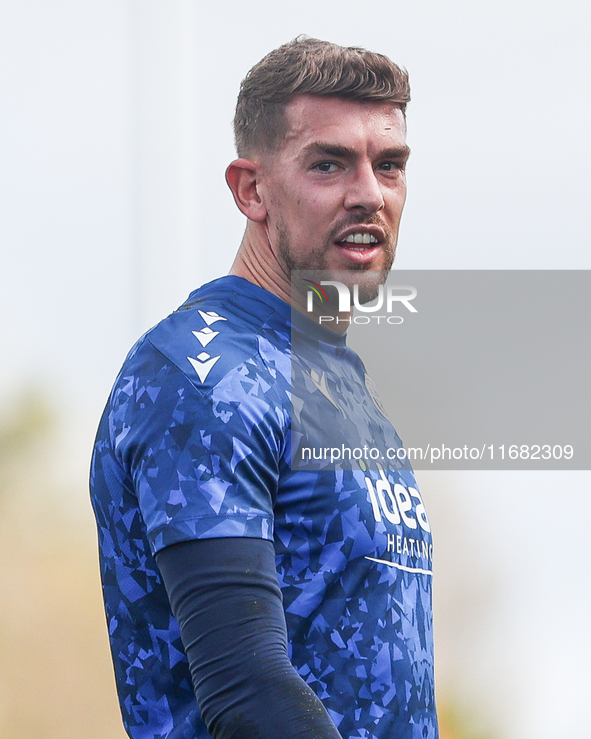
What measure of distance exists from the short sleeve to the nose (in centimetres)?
25

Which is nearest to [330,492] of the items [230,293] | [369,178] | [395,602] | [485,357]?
[395,602]

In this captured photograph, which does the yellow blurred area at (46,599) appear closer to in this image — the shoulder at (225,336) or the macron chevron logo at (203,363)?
the shoulder at (225,336)

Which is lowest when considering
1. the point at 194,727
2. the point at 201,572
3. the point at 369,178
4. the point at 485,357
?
the point at 194,727

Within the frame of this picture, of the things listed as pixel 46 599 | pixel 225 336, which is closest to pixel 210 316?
pixel 225 336

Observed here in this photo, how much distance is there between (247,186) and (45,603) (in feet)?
4.23

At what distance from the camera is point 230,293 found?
0.81 meters

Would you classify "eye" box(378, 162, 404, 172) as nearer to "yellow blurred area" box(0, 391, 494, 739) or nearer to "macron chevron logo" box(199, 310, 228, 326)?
"macron chevron logo" box(199, 310, 228, 326)

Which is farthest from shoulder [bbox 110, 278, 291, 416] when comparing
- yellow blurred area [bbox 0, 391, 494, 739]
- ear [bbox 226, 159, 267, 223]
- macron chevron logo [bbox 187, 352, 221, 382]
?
yellow blurred area [bbox 0, 391, 494, 739]

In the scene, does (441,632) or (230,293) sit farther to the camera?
(441,632)

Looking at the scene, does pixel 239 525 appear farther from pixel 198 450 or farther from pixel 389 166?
pixel 389 166

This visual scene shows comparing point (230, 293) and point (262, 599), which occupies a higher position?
point (230, 293)

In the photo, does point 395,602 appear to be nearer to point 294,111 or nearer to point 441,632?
point 294,111

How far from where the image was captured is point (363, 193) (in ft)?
2.72

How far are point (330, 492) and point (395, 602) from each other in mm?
120
